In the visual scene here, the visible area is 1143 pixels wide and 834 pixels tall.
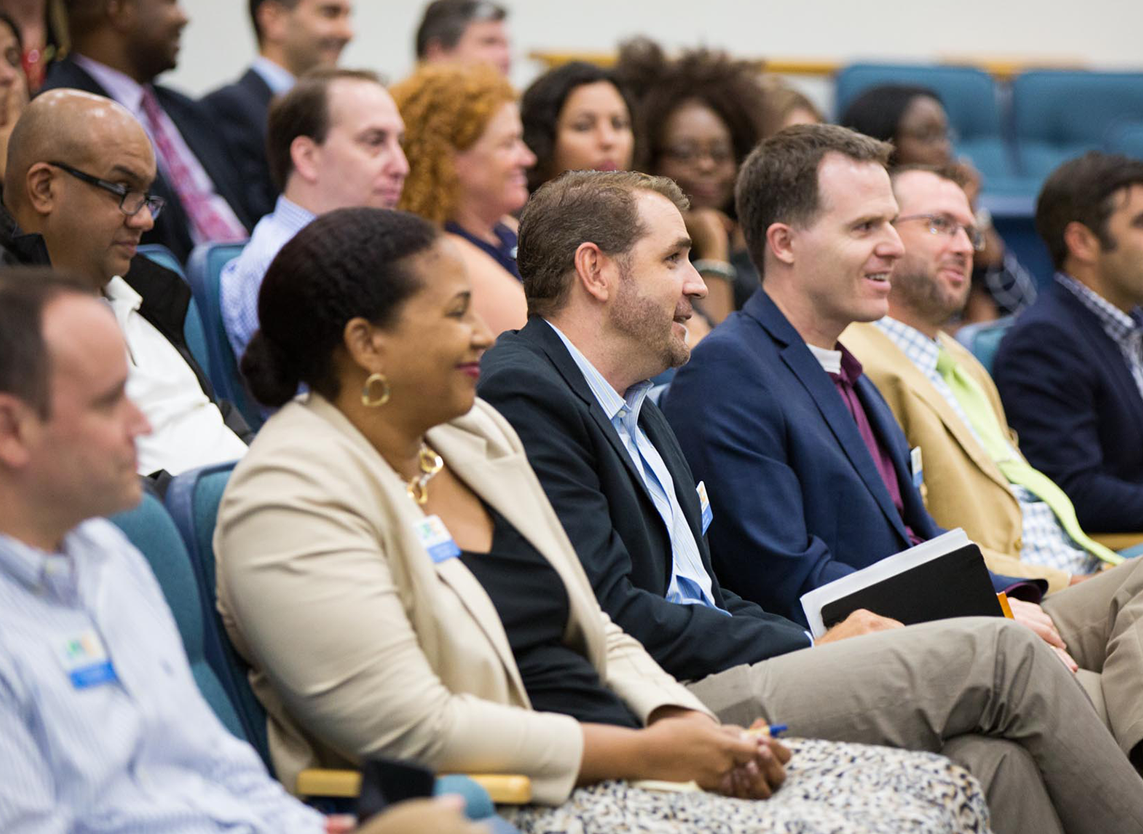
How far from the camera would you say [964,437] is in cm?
340

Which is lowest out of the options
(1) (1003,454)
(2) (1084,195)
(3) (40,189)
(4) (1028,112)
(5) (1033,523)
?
(5) (1033,523)

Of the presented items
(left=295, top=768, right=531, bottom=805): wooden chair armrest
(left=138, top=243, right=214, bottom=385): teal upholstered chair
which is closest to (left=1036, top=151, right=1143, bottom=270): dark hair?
(left=138, top=243, right=214, bottom=385): teal upholstered chair

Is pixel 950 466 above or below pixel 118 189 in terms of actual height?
below

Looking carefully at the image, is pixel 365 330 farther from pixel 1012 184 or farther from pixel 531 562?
pixel 1012 184

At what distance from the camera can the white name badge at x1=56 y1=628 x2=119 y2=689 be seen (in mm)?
1457

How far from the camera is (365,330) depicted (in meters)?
1.91

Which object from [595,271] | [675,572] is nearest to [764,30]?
[595,271]

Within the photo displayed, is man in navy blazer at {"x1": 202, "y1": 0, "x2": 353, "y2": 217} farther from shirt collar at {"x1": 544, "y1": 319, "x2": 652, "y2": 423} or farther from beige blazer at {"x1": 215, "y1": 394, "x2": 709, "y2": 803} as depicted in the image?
beige blazer at {"x1": 215, "y1": 394, "x2": 709, "y2": 803}

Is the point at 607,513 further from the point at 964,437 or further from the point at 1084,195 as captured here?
the point at 1084,195

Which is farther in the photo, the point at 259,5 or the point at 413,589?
the point at 259,5

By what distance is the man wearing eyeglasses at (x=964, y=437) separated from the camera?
3.02 m

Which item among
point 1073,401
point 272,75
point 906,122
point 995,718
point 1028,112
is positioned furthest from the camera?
point 1028,112

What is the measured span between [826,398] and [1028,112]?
4.88 meters

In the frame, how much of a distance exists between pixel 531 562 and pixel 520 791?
0.37m
